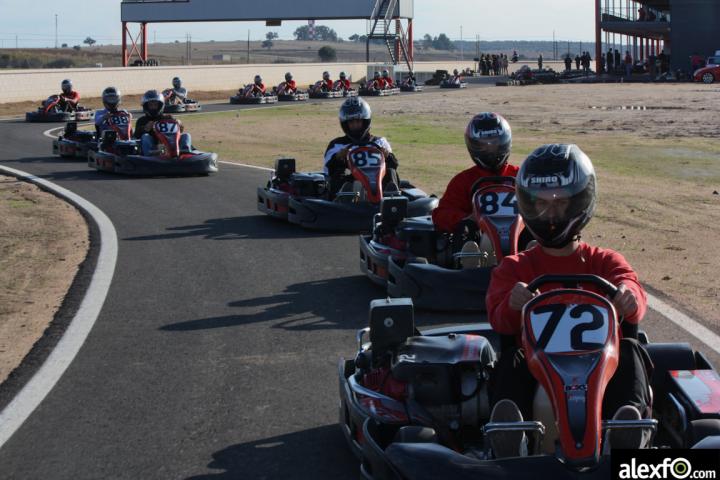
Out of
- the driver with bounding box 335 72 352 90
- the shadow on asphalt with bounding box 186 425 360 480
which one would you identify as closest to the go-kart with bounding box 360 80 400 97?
the driver with bounding box 335 72 352 90

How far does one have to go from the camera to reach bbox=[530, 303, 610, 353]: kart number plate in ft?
13.4

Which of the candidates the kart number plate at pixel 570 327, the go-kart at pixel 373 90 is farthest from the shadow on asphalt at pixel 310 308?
the go-kart at pixel 373 90

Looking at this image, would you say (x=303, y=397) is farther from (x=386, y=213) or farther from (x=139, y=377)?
(x=386, y=213)

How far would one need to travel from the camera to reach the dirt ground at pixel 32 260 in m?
7.29

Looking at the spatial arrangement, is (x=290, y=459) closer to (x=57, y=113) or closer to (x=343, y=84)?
(x=57, y=113)

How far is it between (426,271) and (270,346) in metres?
1.35

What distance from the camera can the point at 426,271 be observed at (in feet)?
25.0

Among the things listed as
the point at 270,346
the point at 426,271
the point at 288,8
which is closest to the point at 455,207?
the point at 426,271

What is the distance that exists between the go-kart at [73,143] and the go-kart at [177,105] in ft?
42.2

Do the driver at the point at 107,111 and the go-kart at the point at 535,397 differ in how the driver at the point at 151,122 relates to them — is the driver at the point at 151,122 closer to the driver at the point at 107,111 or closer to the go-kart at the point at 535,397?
the driver at the point at 107,111

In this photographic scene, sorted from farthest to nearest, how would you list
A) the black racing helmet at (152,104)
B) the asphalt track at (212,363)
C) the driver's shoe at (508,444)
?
the black racing helmet at (152,104) → the asphalt track at (212,363) → the driver's shoe at (508,444)

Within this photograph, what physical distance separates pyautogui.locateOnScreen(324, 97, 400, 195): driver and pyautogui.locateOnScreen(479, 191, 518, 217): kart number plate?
347 centimetres

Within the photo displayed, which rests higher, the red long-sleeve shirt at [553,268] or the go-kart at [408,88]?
the go-kart at [408,88]

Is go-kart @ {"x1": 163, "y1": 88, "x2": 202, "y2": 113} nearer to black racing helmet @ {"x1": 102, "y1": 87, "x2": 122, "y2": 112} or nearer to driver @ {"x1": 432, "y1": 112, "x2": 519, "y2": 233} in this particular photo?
black racing helmet @ {"x1": 102, "y1": 87, "x2": 122, "y2": 112}
